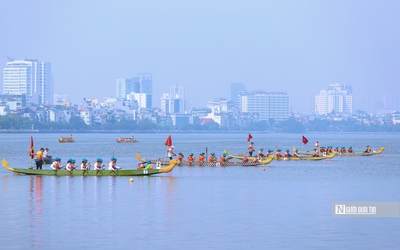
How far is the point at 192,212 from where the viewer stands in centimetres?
3922

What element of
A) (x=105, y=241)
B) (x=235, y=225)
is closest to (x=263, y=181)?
(x=235, y=225)

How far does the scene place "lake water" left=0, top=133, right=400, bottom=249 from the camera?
1241 inches

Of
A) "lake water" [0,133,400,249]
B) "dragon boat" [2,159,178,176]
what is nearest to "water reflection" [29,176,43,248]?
"lake water" [0,133,400,249]

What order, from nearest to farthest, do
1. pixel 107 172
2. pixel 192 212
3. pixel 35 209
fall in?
pixel 192 212 → pixel 35 209 → pixel 107 172

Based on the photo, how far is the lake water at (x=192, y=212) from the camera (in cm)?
3153

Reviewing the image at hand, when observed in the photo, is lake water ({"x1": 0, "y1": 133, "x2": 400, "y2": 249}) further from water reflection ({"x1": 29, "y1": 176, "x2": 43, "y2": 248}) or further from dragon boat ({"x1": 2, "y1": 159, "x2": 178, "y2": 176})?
dragon boat ({"x1": 2, "y1": 159, "x2": 178, "y2": 176})

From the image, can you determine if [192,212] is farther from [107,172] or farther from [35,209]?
[107,172]

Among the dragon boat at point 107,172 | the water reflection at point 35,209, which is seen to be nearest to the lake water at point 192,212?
the water reflection at point 35,209

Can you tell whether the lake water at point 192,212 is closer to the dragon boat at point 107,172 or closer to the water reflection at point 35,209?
the water reflection at point 35,209

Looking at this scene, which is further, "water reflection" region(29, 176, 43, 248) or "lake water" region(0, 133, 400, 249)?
"water reflection" region(29, 176, 43, 248)

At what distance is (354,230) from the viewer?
111 feet

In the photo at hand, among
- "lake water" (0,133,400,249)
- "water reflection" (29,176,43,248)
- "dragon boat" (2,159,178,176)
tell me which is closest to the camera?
"lake water" (0,133,400,249)

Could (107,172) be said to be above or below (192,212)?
above

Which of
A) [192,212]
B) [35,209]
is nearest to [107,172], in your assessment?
[35,209]
